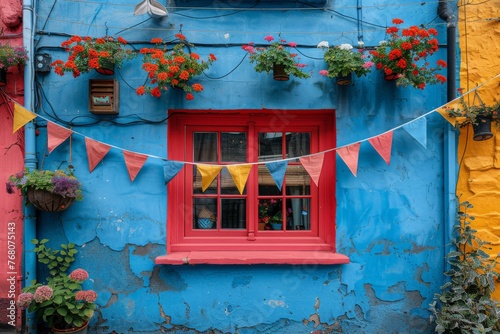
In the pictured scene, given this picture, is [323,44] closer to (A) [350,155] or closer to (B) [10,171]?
(A) [350,155]

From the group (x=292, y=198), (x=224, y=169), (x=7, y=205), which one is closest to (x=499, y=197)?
(x=292, y=198)

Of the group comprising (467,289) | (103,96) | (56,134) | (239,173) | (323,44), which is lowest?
(467,289)

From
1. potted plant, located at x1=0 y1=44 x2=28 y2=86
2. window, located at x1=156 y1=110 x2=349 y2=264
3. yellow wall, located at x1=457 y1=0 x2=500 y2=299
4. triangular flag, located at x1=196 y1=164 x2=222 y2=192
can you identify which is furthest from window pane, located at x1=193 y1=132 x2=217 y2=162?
yellow wall, located at x1=457 y1=0 x2=500 y2=299

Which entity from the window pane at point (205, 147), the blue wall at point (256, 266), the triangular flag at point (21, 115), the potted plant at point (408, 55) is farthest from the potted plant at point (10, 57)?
the potted plant at point (408, 55)

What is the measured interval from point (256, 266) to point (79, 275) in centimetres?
178

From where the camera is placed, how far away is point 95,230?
4523 mm

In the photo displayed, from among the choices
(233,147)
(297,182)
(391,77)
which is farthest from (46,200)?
(391,77)

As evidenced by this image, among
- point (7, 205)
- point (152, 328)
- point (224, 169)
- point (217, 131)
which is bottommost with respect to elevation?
point (152, 328)

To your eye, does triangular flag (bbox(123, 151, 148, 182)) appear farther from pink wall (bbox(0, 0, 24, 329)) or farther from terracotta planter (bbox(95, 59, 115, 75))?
pink wall (bbox(0, 0, 24, 329))

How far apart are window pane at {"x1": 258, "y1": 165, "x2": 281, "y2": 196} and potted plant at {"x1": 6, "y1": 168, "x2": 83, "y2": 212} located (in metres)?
1.96

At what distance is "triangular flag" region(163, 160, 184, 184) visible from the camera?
4.37 meters

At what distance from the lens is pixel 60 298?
3990 millimetres

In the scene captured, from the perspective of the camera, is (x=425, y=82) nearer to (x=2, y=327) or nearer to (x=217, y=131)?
(x=217, y=131)

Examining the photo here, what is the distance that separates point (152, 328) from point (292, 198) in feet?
6.82
